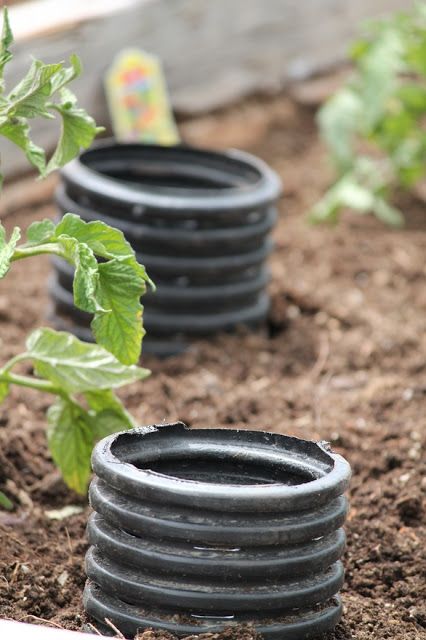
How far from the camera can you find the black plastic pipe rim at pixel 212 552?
169 cm

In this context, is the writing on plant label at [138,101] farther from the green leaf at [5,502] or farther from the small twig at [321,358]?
the green leaf at [5,502]

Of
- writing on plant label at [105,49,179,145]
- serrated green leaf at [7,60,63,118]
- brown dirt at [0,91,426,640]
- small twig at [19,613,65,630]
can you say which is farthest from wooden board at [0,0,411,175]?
small twig at [19,613,65,630]

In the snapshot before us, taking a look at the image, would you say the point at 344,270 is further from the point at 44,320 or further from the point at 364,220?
the point at 44,320

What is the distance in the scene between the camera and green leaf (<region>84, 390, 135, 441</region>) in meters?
2.31

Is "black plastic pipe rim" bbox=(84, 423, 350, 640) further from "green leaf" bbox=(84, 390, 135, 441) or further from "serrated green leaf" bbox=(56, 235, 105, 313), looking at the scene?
"green leaf" bbox=(84, 390, 135, 441)

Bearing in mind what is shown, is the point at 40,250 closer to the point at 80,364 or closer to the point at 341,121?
the point at 80,364

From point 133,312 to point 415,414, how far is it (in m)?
1.20

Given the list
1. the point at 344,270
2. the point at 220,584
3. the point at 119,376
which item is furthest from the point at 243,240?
the point at 220,584

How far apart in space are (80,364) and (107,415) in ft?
0.55

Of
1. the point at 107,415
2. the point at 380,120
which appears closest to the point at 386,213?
the point at 380,120

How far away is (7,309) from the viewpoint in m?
3.62

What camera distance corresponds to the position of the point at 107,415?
232 centimetres

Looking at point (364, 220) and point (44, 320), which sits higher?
point (44, 320)

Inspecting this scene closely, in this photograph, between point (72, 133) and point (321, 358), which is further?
point (321, 358)
